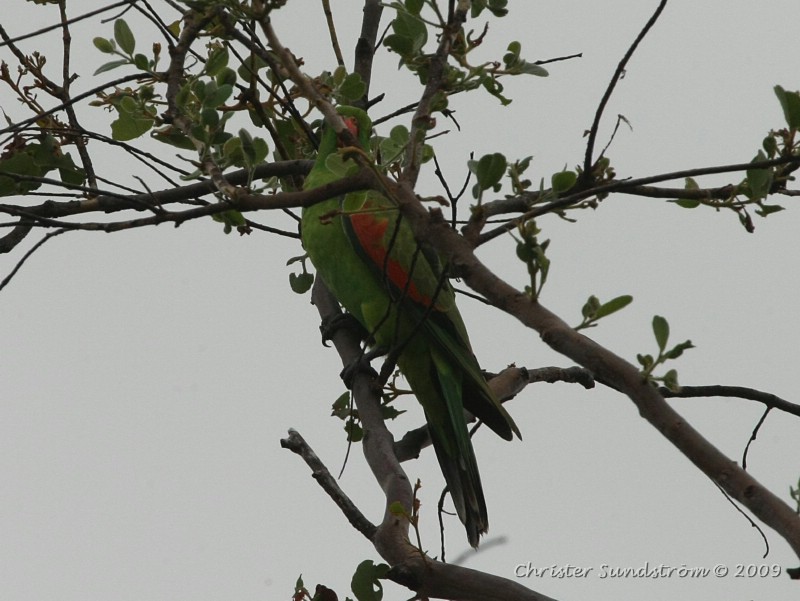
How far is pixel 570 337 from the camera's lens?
1512mm

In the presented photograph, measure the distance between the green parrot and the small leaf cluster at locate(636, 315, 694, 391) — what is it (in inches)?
62.6

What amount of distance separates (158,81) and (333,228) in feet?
4.53

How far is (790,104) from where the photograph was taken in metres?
1.96

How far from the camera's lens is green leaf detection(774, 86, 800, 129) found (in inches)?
76.7

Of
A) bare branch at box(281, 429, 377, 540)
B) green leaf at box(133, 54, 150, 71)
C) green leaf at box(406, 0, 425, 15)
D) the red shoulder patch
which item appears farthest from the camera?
the red shoulder patch

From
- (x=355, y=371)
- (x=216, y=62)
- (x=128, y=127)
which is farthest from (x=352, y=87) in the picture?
(x=355, y=371)

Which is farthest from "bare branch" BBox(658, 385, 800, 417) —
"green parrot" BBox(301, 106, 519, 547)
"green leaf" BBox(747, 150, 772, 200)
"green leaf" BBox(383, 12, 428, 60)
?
"green leaf" BBox(383, 12, 428, 60)

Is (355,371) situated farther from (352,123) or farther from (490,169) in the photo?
(490,169)

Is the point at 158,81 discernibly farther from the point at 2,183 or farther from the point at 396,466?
the point at 396,466

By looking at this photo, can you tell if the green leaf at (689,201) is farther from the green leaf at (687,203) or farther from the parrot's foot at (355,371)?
the parrot's foot at (355,371)

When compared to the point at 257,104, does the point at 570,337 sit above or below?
below

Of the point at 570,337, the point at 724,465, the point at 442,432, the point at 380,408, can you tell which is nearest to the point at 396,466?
the point at 380,408

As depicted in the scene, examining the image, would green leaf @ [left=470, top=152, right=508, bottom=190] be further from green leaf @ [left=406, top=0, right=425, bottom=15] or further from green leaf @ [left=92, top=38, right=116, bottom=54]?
green leaf @ [left=92, top=38, right=116, bottom=54]

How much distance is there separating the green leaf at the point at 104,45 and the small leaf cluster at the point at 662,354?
72.4 inches
